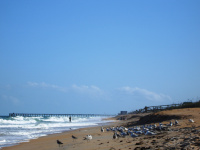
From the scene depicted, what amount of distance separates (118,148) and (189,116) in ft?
32.0

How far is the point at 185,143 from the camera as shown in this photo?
298 inches

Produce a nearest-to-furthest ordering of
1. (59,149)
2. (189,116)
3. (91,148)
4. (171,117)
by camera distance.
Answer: (91,148), (59,149), (189,116), (171,117)

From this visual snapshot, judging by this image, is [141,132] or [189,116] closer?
[141,132]

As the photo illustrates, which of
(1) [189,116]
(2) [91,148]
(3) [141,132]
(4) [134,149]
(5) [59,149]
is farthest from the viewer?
(1) [189,116]

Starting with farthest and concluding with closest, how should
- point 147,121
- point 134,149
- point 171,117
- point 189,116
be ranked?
point 147,121 < point 171,117 < point 189,116 < point 134,149

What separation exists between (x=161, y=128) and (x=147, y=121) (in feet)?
27.0

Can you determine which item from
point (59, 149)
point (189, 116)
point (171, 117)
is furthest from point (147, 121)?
point (59, 149)

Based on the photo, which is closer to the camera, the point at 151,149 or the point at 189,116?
the point at 151,149

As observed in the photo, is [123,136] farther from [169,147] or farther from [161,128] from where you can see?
[169,147]

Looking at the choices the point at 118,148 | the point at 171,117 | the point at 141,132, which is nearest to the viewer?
the point at 118,148

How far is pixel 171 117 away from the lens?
1866 cm

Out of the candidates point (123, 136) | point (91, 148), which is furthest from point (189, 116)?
point (91, 148)

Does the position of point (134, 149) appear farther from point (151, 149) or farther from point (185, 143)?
point (185, 143)

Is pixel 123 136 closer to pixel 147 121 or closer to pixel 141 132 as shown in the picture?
pixel 141 132
